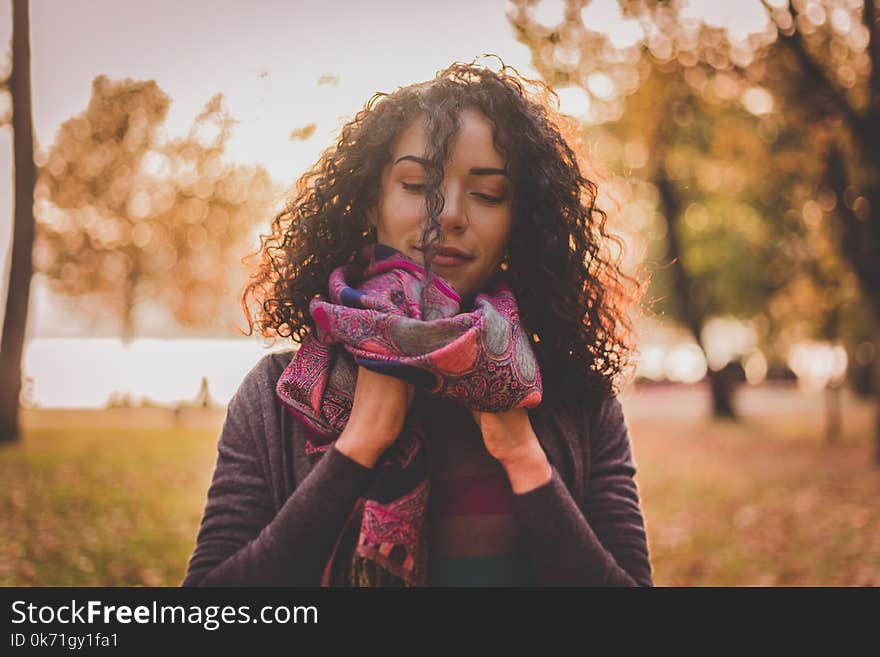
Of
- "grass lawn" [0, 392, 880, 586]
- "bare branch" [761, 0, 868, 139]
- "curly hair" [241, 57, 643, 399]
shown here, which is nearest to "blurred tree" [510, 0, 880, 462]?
"bare branch" [761, 0, 868, 139]

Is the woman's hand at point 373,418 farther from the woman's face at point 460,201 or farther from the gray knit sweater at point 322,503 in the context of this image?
the woman's face at point 460,201

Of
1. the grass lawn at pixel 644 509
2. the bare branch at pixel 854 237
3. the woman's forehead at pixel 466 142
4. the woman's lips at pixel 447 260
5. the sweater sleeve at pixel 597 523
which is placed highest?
the bare branch at pixel 854 237

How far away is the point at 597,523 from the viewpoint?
1.68 m

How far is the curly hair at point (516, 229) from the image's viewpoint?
66.1 inches

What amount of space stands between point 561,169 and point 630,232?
43 cm

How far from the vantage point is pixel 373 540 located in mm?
1487

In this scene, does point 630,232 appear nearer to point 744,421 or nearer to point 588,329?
point 588,329

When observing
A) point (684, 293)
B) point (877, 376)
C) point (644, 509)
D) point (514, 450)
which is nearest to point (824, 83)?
point (877, 376)

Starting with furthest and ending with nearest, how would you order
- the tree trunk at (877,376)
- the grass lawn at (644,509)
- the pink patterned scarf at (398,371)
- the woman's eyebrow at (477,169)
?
the tree trunk at (877,376), the grass lawn at (644,509), the woman's eyebrow at (477,169), the pink patterned scarf at (398,371)

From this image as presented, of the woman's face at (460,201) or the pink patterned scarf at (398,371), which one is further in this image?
the woman's face at (460,201)

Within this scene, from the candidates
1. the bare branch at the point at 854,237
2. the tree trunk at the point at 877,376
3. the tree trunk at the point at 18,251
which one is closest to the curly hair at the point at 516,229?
the tree trunk at the point at 18,251

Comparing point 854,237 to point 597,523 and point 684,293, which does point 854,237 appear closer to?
point 684,293

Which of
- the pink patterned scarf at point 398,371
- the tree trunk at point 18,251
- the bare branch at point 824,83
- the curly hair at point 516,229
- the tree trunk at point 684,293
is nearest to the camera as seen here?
the pink patterned scarf at point 398,371

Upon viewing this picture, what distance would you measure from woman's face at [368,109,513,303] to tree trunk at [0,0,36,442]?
5.18 metres
